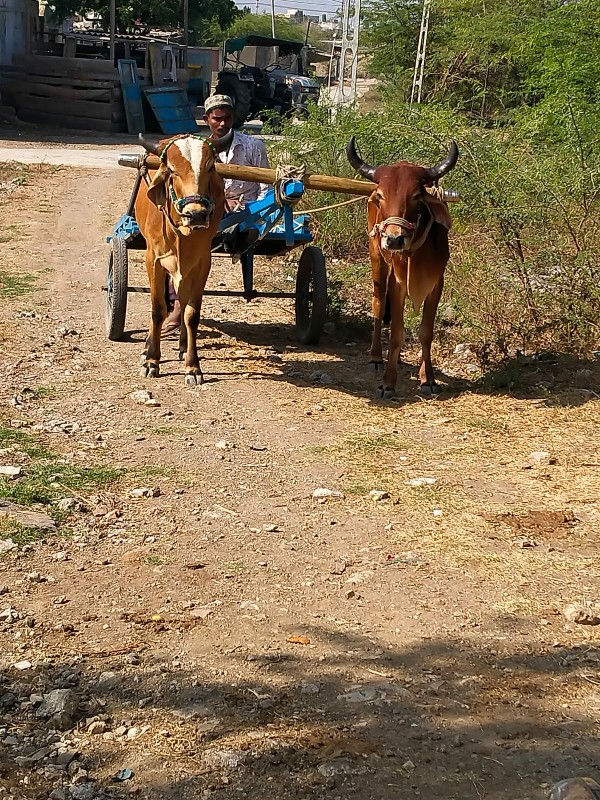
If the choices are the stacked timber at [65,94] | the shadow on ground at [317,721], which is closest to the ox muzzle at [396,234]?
the shadow on ground at [317,721]

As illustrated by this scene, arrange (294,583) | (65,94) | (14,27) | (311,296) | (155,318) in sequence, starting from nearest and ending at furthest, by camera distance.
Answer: (294,583)
(155,318)
(311,296)
(65,94)
(14,27)

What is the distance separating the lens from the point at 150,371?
7.88 meters

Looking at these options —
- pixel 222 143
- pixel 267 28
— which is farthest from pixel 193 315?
pixel 267 28

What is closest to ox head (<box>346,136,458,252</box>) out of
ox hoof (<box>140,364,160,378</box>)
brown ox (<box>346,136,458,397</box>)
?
brown ox (<box>346,136,458,397</box>)

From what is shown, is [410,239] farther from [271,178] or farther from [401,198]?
[271,178]

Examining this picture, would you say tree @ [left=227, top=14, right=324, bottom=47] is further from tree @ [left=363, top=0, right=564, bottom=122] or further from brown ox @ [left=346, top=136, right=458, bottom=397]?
brown ox @ [left=346, top=136, right=458, bottom=397]

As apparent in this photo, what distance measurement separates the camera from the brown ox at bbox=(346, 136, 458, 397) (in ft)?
23.8

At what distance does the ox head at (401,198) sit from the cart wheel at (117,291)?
2137mm

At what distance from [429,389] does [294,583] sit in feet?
11.1

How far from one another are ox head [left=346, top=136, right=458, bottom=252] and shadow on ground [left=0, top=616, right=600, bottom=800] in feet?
11.4

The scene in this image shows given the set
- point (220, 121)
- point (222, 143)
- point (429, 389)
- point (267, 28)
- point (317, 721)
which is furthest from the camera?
point (267, 28)

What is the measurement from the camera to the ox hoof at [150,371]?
787cm

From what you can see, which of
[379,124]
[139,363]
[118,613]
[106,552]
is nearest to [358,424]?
[139,363]

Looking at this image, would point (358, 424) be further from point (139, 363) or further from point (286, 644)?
point (286, 644)
